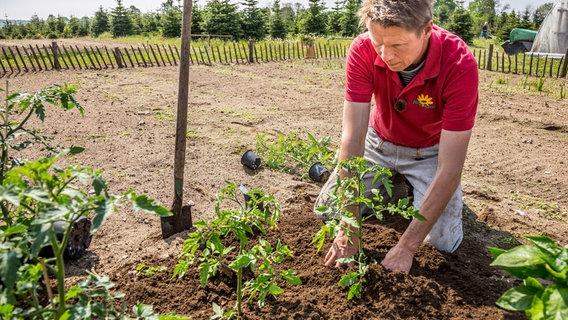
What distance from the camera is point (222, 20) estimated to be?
77.9ft

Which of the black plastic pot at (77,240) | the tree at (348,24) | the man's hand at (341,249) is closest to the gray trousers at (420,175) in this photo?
the man's hand at (341,249)

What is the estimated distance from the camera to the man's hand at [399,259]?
7.98 feet

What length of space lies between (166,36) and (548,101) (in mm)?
23106

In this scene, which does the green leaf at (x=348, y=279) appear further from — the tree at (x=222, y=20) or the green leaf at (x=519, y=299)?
the tree at (x=222, y=20)

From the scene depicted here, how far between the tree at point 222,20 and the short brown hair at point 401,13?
73.3ft

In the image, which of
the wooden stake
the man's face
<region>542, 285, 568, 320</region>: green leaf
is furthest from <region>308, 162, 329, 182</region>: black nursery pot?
<region>542, 285, 568, 320</region>: green leaf

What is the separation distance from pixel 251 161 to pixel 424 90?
1.94 metres

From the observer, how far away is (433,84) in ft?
8.71

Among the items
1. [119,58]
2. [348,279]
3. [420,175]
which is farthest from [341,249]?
[119,58]

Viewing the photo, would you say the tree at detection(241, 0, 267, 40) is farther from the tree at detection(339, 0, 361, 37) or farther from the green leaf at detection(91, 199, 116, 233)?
the green leaf at detection(91, 199, 116, 233)

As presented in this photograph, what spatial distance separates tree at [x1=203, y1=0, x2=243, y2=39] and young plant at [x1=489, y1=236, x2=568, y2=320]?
2345 centimetres

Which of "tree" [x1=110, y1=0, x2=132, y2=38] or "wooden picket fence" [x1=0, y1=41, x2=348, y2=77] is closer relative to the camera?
"wooden picket fence" [x1=0, y1=41, x2=348, y2=77]

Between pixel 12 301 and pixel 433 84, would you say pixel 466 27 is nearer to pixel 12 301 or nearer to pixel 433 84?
pixel 433 84

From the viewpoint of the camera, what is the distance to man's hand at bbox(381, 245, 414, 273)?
7.98ft
